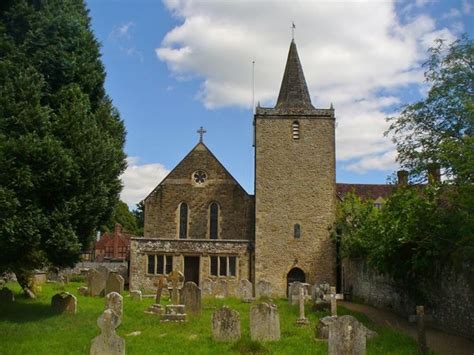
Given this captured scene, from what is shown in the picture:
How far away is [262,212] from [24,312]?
15.6 meters

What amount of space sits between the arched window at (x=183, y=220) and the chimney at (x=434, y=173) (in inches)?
698

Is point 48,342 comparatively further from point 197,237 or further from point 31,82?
point 197,237

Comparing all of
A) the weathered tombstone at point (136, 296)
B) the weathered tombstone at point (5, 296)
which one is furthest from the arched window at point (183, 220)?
the weathered tombstone at point (5, 296)

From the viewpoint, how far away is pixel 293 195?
28891 mm

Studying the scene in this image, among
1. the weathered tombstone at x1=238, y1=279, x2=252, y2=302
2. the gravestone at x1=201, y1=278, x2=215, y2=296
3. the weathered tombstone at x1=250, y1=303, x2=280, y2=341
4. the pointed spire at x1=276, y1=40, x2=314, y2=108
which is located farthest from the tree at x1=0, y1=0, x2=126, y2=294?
the pointed spire at x1=276, y1=40, x2=314, y2=108

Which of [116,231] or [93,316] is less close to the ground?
[116,231]

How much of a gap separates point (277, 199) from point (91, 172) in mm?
16572

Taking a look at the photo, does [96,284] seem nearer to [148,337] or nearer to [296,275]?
[296,275]

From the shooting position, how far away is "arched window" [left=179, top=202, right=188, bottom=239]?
30453mm

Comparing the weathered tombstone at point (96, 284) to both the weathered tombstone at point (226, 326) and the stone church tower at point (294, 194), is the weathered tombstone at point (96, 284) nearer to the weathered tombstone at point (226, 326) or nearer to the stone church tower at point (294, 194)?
the stone church tower at point (294, 194)

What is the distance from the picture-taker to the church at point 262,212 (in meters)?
28.1

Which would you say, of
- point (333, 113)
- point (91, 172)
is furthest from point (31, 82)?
point (333, 113)

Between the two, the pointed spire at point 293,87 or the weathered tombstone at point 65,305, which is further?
the pointed spire at point 293,87

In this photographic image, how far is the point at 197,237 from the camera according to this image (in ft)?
99.3
